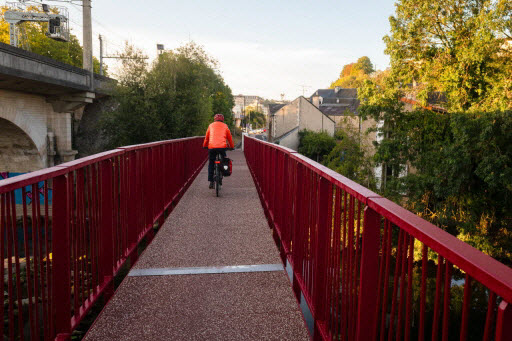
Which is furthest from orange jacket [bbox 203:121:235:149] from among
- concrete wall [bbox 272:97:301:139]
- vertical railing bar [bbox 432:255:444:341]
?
concrete wall [bbox 272:97:301:139]

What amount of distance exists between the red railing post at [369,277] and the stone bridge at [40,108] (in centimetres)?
1882

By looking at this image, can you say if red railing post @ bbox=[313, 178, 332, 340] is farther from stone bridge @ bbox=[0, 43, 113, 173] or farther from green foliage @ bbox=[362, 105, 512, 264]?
stone bridge @ bbox=[0, 43, 113, 173]

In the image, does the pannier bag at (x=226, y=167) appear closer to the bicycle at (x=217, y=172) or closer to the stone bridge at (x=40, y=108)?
the bicycle at (x=217, y=172)

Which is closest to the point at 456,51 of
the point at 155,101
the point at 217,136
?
the point at 155,101

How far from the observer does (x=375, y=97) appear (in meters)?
26.8

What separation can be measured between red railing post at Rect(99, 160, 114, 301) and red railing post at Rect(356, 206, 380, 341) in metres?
2.40

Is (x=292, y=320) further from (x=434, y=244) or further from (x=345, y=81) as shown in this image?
(x=345, y=81)

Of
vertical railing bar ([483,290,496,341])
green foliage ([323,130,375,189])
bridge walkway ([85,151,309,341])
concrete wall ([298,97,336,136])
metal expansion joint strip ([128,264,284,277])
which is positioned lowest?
green foliage ([323,130,375,189])

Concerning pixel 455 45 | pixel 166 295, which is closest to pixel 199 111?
pixel 455 45

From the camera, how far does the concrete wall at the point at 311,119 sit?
60.6 metres

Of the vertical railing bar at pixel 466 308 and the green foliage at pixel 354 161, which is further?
the green foliage at pixel 354 161

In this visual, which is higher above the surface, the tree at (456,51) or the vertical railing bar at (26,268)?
the tree at (456,51)

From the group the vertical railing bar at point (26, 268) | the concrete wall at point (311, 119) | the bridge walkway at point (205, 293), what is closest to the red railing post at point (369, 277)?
the bridge walkway at point (205, 293)

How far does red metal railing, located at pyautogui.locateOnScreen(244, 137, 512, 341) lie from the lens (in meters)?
1.08
